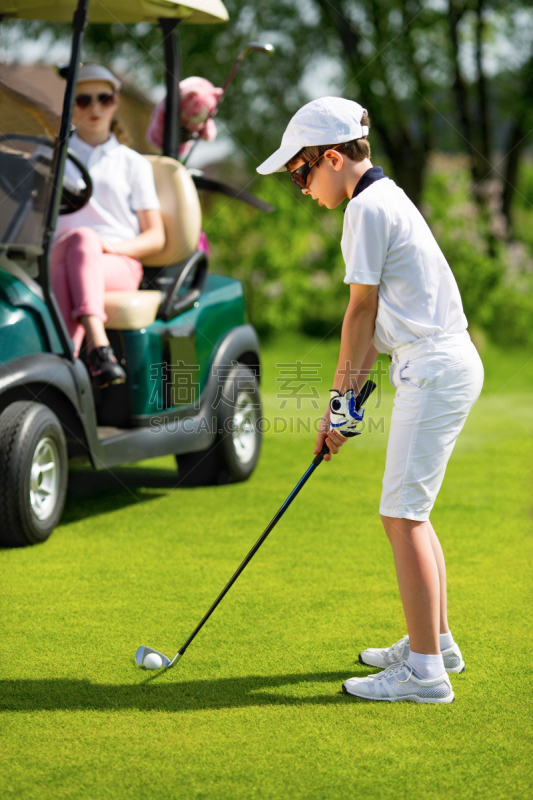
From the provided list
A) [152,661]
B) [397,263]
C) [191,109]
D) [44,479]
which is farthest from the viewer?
[191,109]

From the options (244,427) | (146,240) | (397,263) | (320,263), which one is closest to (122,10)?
(146,240)

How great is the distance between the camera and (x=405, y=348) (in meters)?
2.54

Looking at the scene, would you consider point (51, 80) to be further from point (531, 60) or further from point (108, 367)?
point (531, 60)

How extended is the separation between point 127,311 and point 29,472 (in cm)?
104

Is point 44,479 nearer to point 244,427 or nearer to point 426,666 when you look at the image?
point 244,427

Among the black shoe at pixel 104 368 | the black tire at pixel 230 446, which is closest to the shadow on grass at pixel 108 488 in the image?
the black tire at pixel 230 446

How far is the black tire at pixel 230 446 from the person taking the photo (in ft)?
17.1

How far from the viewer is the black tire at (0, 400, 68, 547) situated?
373 centimetres

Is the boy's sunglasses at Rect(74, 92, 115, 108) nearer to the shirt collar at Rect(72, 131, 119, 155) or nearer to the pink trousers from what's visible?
the shirt collar at Rect(72, 131, 119, 155)

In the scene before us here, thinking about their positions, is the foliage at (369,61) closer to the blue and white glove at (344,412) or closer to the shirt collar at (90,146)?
the shirt collar at (90,146)

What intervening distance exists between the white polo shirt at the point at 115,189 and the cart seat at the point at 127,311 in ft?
1.22

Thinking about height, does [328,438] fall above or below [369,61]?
below

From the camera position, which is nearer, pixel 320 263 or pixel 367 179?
pixel 367 179

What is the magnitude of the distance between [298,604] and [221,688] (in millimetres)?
750
